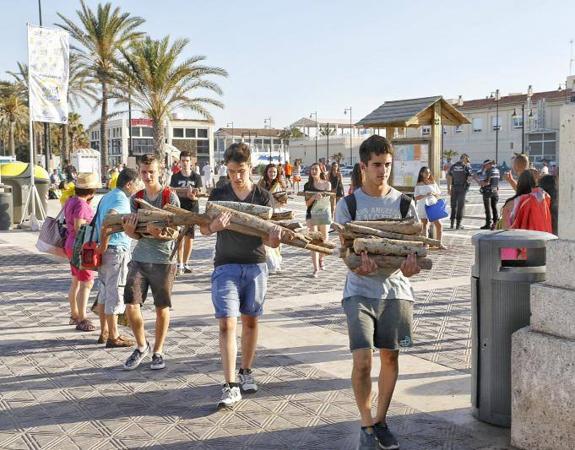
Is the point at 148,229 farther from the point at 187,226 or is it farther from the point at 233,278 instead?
the point at 233,278

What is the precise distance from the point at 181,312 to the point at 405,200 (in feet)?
13.9

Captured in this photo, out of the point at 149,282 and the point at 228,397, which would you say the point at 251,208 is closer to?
the point at 228,397

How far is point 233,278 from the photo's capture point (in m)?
4.68

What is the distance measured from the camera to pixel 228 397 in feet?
15.0

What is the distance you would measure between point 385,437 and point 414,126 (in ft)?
38.5

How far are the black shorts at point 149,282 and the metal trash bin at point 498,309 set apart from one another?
242cm

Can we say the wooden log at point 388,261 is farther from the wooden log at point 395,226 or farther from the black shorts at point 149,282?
the black shorts at point 149,282

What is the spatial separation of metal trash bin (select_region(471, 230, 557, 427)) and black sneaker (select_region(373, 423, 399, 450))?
72 cm

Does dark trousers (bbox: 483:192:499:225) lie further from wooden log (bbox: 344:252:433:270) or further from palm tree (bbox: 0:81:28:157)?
palm tree (bbox: 0:81:28:157)

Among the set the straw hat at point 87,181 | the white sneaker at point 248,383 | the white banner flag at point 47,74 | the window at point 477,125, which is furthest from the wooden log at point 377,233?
the window at point 477,125

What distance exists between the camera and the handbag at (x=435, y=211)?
12461 mm

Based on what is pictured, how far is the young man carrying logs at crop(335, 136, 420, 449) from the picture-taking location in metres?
3.76

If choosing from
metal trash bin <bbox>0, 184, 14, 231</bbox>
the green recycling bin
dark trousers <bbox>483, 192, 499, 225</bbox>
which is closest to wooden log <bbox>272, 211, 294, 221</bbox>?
dark trousers <bbox>483, 192, 499, 225</bbox>

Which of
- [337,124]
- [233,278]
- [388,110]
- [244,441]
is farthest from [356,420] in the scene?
[337,124]
